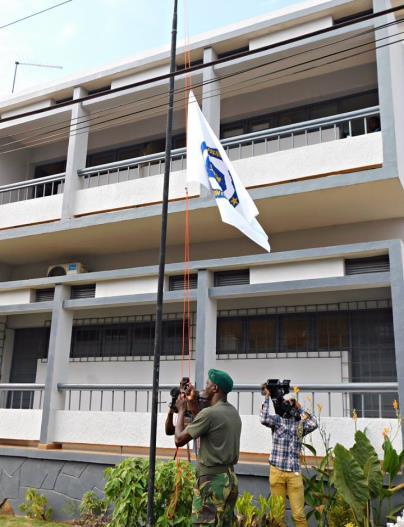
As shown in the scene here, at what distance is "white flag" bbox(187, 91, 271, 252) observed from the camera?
5.91 metres

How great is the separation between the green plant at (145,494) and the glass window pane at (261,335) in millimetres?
4200

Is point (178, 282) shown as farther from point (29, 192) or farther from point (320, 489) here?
point (29, 192)

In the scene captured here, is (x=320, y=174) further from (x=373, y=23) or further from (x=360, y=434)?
(x=360, y=434)

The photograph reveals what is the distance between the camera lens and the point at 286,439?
622cm

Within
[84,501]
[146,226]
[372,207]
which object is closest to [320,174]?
[372,207]

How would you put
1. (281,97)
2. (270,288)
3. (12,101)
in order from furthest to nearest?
(12,101) < (281,97) < (270,288)

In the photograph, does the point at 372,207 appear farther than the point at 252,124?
No

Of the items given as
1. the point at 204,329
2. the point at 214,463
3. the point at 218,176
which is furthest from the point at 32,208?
the point at 214,463

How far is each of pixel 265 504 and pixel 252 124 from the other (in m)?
7.39

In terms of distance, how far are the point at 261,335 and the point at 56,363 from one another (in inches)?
143

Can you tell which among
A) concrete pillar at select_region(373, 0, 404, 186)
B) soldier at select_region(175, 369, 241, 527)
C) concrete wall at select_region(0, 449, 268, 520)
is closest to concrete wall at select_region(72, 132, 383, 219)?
concrete pillar at select_region(373, 0, 404, 186)

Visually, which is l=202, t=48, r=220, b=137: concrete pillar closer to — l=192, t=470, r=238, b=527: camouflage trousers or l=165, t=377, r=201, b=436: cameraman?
l=165, t=377, r=201, b=436: cameraman

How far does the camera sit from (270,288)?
8156 mm

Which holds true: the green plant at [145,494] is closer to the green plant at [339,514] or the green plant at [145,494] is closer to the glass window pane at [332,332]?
the green plant at [339,514]
